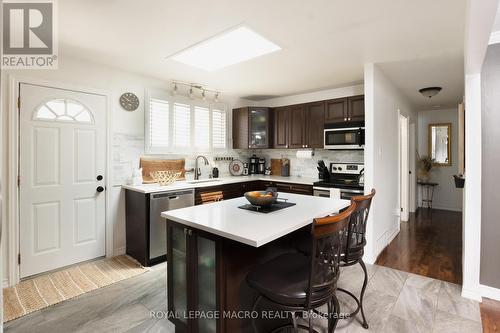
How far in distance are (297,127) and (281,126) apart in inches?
14.2

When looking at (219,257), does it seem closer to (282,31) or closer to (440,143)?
(282,31)

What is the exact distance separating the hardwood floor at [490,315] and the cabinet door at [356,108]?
8.24 feet

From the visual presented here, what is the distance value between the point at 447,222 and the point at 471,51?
439 centimetres

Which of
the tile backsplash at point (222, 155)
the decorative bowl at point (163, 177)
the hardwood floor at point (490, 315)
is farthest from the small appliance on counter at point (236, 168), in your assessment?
the hardwood floor at point (490, 315)

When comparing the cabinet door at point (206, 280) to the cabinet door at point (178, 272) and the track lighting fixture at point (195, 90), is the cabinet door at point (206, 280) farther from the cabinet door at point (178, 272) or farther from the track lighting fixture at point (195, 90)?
the track lighting fixture at point (195, 90)

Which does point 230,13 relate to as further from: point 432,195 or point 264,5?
point 432,195

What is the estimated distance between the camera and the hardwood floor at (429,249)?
3145 mm

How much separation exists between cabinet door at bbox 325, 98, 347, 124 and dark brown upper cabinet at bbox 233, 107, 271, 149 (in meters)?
1.16

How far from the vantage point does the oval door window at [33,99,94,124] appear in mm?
2969

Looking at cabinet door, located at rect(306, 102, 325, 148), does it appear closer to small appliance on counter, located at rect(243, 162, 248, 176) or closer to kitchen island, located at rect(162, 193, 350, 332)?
small appliance on counter, located at rect(243, 162, 248, 176)

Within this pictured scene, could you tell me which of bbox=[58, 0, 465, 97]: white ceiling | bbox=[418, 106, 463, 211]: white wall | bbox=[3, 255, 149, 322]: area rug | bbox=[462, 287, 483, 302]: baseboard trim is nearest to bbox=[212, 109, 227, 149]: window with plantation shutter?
bbox=[58, 0, 465, 97]: white ceiling

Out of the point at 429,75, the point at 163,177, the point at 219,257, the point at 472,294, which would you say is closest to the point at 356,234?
the point at 219,257

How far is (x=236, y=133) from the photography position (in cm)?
513

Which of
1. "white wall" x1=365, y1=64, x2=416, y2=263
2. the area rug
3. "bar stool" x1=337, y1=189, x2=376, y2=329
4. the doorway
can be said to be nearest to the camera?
"bar stool" x1=337, y1=189, x2=376, y2=329
